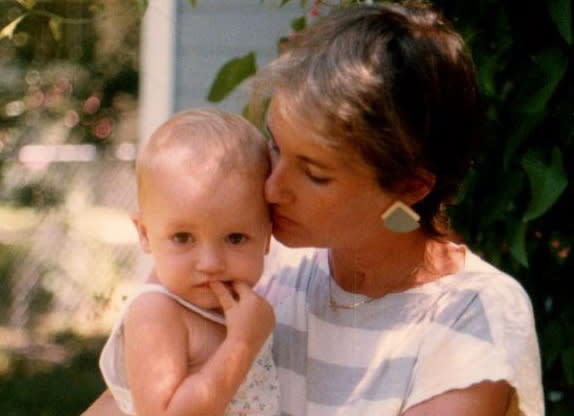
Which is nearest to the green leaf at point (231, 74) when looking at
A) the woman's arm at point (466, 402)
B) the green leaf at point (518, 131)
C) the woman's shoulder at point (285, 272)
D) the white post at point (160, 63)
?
the green leaf at point (518, 131)

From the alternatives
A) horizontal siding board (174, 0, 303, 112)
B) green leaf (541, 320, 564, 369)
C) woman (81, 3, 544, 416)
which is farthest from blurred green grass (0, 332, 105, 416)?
woman (81, 3, 544, 416)

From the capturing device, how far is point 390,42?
5.80ft

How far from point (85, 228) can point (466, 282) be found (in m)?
Result: 4.50

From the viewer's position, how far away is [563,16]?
100 inches

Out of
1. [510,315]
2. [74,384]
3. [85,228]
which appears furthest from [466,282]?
[85,228]

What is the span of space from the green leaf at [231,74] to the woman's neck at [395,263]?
3.86ft

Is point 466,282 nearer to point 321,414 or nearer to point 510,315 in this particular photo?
point 510,315

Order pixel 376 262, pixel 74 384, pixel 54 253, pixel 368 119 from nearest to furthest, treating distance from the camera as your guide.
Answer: pixel 368 119 → pixel 376 262 → pixel 74 384 → pixel 54 253

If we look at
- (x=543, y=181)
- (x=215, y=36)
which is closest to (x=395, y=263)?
(x=543, y=181)

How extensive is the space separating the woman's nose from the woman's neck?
0.20 metres

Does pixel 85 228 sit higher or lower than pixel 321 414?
lower

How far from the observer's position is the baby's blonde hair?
1.77m

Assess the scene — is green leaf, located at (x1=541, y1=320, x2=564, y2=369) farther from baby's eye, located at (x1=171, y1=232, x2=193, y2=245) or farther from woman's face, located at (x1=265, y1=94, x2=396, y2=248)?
baby's eye, located at (x1=171, y1=232, x2=193, y2=245)

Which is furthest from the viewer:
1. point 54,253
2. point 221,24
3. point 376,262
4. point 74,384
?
point 54,253
